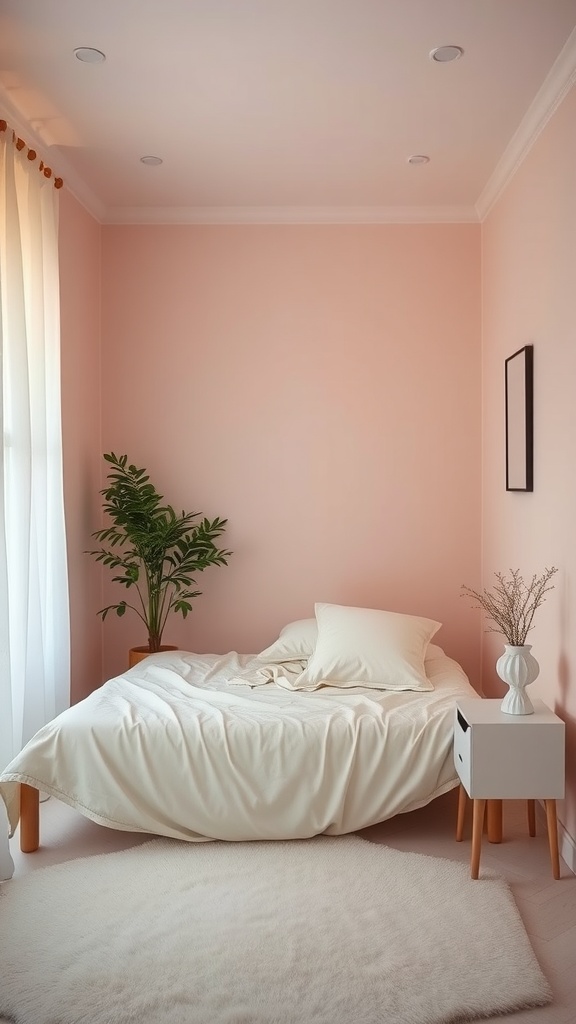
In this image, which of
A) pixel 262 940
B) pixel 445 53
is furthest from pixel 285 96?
pixel 262 940

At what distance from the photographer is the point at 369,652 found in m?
3.88

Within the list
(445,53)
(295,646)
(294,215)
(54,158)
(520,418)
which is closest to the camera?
(445,53)

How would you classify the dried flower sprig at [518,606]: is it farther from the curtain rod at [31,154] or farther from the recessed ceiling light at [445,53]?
the curtain rod at [31,154]

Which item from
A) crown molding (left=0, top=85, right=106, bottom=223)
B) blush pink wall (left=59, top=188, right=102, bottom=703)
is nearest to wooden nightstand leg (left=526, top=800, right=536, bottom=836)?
blush pink wall (left=59, top=188, right=102, bottom=703)

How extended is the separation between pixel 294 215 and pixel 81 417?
1.65 m

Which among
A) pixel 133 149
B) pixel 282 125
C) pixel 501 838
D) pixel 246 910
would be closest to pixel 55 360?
pixel 133 149

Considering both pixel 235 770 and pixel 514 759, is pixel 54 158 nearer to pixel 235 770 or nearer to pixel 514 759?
pixel 235 770

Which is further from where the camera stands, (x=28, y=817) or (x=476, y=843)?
(x=28, y=817)

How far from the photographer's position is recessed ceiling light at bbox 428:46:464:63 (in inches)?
120

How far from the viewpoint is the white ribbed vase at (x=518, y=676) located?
3.05 m

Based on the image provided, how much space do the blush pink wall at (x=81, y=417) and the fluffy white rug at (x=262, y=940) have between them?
167 cm

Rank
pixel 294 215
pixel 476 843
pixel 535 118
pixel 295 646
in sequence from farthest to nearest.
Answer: pixel 294 215, pixel 295 646, pixel 535 118, pixel 476 843

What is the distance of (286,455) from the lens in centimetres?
492

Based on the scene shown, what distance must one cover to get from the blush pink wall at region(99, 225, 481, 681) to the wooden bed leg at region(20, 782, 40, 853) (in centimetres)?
185
